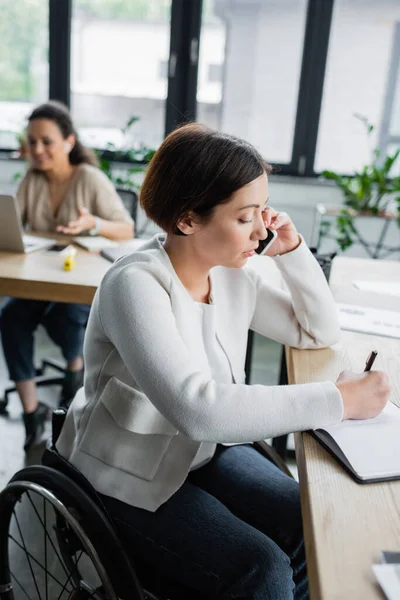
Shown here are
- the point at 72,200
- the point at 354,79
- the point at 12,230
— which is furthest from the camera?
the point at 354,79

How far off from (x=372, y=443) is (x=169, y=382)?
32cm

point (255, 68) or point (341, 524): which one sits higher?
point (255, 68)

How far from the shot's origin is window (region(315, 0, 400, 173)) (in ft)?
13.3

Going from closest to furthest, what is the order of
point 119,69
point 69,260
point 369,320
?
point 369,320 → point 69,260 → point 119,69

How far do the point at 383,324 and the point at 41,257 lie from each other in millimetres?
1160

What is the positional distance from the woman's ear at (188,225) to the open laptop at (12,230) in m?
1.05

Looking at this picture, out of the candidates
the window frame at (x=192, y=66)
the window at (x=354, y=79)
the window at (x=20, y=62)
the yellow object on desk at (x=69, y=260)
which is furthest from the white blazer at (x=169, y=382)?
the window at (x=20, y=62)

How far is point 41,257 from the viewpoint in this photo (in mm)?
2131

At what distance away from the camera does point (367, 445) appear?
936 mm

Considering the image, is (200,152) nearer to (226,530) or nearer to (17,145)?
(226,530)

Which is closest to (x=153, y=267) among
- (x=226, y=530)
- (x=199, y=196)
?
(x=199, y=196)

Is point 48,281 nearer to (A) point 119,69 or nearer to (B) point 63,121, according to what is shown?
(B) point 63,121

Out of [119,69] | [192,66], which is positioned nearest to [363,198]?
[192,66]

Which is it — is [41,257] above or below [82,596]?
above
